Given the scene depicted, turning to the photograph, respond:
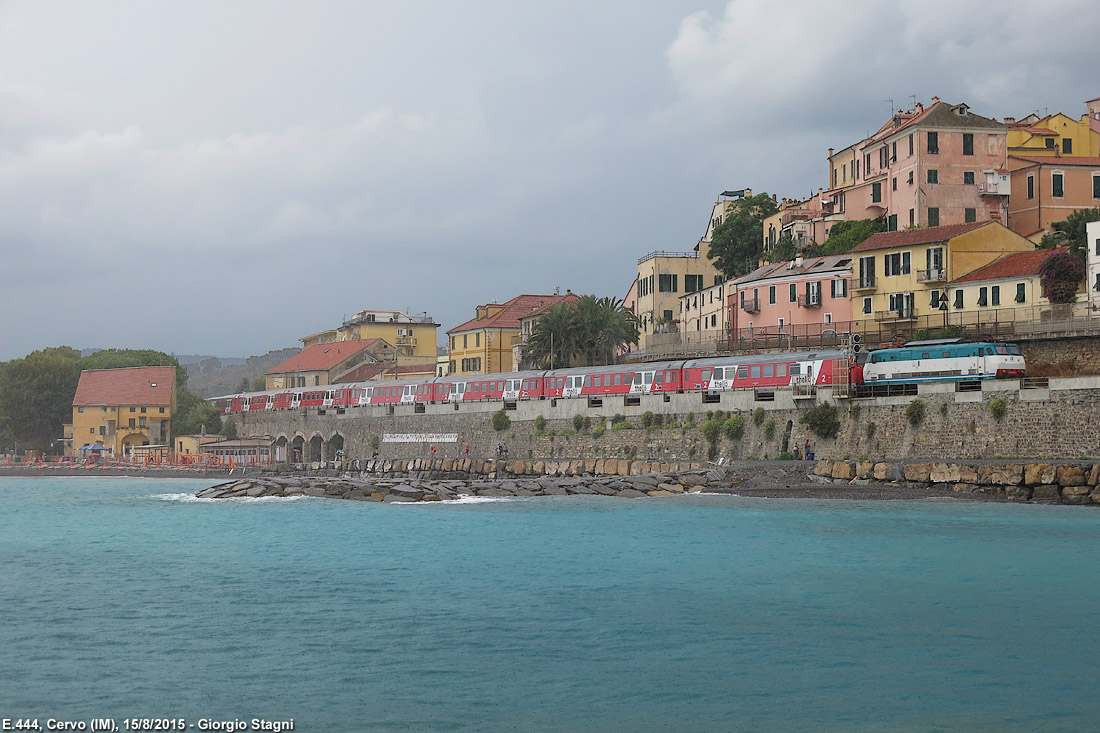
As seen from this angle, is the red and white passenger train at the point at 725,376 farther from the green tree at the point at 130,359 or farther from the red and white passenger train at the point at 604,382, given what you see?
the green tree at the point at 130,359

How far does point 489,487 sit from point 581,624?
30.9m

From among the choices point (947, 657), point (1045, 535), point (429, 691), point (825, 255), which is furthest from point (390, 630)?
point (825, 255)

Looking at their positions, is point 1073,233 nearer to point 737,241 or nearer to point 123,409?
point 737,241

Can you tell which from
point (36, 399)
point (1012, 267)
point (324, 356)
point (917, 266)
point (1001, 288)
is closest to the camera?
point (1001, 288)

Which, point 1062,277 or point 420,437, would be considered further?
point 420,437

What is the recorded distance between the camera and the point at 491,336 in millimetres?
87000

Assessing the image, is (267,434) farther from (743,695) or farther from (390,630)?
(743,695)

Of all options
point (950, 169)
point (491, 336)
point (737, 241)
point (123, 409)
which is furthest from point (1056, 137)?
point (123, 409)

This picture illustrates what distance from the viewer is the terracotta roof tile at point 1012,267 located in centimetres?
5000

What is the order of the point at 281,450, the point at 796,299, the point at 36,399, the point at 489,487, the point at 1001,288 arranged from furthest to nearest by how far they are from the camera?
the point at 36,399 < the point at 281,450 < the point at 796,299 < the point at 489,487 < the point at 1001,288

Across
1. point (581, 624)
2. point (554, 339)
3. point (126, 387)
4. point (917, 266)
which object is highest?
point (917, 266)

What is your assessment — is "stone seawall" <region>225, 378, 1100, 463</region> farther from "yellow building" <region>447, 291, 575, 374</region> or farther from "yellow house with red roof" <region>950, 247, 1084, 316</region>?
"yellow building" <region>447, 291, 575, 374</region>

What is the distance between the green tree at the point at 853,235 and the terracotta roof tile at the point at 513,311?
26.6 metres

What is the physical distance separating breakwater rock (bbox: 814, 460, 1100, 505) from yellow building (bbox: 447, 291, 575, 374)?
47.3 m
